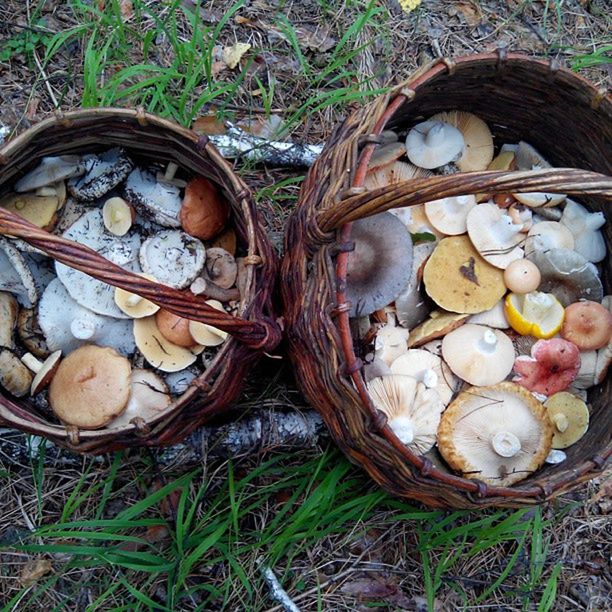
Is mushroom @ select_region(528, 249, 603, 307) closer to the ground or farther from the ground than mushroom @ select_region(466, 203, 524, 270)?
closer to the ground

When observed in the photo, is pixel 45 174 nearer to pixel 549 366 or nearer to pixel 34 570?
pixel 34 570

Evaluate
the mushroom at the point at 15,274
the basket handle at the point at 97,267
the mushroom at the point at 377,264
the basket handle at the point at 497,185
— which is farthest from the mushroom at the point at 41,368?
the basket handle at the point at 497,185

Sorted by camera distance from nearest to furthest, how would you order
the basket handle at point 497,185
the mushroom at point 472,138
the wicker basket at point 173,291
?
the basket handle at point 497,185
the wicker basket at point 173,291
the mushroom at point 472,138

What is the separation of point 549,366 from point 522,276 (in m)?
0.31

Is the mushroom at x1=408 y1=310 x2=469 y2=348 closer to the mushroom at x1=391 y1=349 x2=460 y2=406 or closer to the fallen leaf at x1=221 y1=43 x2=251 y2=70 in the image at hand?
the mushroom at x1=391 y1=349 x2=460 y2=406

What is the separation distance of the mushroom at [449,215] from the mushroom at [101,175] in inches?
40.8

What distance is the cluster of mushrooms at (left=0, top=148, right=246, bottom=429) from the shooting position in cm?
214

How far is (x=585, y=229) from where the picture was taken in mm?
2377

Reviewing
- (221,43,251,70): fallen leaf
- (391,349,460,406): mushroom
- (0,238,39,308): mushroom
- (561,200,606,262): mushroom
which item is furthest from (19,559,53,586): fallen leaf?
(561,200,606,262): mushroom

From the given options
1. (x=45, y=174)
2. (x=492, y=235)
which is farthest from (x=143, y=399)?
(x=492, y=235)

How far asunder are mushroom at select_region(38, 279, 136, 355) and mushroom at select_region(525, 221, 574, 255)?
1.41m

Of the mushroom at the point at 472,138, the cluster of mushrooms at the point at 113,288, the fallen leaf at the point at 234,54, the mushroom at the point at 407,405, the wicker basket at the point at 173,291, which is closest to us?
the wicker basket at the point at 173,291

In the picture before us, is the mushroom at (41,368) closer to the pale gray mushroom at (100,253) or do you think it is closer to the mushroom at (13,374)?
the mushroom at (13,374)

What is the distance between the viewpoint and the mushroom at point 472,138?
2.37 metres
